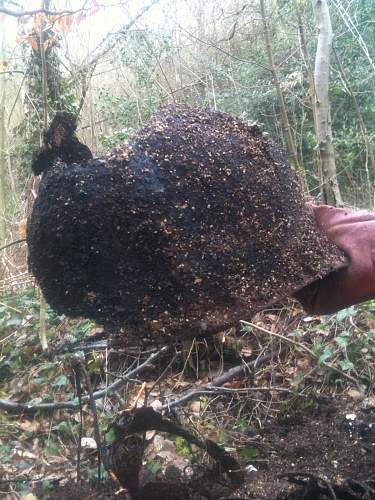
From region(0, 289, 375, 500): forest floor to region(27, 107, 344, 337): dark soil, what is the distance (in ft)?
0.35

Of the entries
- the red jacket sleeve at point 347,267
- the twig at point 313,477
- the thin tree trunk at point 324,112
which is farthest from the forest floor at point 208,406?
the thin tree trunk at point 324,112

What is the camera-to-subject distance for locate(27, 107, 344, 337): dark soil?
696 millimetres

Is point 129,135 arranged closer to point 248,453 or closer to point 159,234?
point 159,234

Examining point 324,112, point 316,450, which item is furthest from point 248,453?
point 324,112

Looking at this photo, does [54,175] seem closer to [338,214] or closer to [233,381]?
[338,214]

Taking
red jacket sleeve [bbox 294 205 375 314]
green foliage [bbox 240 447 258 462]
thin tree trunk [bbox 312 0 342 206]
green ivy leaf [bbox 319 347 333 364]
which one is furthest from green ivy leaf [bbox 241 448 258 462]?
thin tree trunk [bbox 312 0 342 206]

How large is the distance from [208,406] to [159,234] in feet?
4.77

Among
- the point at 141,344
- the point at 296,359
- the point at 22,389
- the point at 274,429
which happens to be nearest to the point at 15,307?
the point at 22,389

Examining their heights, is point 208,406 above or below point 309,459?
below

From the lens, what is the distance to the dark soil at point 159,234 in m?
0.70

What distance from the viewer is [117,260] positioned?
71cm

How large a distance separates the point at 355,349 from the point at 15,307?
1.99 m

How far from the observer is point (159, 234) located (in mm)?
703

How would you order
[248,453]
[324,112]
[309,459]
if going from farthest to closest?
[324,112], [248,453], [309,459]
